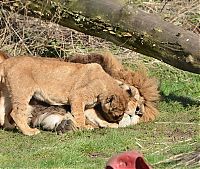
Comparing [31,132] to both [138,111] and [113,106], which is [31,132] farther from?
[138,111]

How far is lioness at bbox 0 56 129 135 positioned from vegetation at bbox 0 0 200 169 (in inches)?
12.4

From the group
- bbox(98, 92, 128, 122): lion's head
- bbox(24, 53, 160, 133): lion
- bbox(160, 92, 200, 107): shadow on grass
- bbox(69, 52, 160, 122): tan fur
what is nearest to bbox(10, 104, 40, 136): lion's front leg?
bbox(24, 53, 160, 133): lion

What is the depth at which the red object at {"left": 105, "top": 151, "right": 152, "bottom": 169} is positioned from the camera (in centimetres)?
153

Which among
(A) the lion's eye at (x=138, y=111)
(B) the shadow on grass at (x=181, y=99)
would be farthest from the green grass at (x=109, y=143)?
(A) the lion's eye at (x=138, y=111)

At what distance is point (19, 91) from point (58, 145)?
45.1 inches

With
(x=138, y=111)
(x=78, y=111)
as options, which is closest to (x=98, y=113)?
(x=78, y=111)

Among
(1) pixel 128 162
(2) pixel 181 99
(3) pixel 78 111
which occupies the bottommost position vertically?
(2) pixel 181 99

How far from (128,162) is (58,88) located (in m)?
5.96

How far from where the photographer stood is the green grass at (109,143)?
535 cm

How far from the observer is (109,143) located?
20.9 ft

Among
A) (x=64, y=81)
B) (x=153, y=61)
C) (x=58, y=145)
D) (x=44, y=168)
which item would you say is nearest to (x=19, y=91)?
(x=64, y=81)

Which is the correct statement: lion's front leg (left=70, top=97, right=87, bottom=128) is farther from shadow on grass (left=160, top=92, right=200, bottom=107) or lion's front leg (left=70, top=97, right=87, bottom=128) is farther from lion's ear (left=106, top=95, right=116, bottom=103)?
shadow on grass (left=160, top=92, right=200, bottom=107)

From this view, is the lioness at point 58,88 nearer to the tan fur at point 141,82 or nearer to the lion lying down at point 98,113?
the lion lying down at point 98,113

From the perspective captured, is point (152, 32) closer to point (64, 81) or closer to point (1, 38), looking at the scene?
point (64, 81)
